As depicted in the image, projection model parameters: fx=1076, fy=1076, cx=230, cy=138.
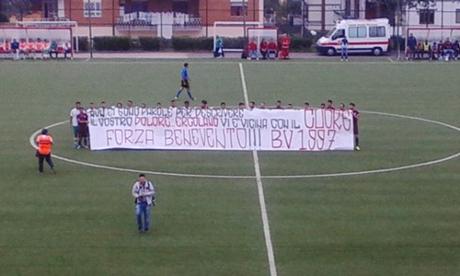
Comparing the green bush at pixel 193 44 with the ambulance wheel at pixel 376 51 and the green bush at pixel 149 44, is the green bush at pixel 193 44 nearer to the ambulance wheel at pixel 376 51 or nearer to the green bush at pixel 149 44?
the green bush at pixel 149 44

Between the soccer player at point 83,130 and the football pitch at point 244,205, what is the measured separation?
81cm

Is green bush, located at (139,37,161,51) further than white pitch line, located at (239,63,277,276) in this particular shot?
Yes

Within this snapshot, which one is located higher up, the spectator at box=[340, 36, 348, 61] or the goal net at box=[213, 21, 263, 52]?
the goal net at box=[213, 21, 263, 52]

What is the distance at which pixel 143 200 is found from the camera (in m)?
23.4

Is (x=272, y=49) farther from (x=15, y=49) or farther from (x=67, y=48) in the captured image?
(x=15, y=49)

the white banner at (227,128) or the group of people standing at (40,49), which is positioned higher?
the group of people standing at (40,49)

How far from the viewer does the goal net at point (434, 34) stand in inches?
3155

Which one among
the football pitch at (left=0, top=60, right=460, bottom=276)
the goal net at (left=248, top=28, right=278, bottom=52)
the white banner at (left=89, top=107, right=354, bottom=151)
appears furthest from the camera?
the goal net at (left=248, top=28, right=278, bottom=52)

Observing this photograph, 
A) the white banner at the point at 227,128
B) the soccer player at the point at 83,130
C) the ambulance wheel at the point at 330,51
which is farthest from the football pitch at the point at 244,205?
the ambulance wheel at the point at 330,51

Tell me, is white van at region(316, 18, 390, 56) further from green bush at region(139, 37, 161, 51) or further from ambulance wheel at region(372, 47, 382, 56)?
green bush at region(139, 37, 161, 51)

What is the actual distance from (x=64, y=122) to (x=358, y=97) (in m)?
15.3

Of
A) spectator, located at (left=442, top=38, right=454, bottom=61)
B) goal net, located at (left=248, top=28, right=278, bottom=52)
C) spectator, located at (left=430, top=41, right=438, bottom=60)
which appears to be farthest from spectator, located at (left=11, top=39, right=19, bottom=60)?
spectator, located at (left=442, top=38, right=454, bottom=61)

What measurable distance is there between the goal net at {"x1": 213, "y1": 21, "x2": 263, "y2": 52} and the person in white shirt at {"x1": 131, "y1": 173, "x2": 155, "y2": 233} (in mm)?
57883

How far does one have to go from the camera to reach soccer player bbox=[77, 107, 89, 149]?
115 feet
